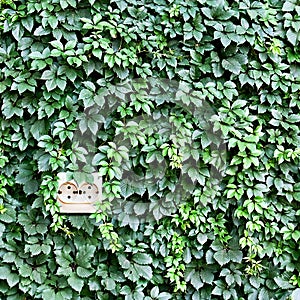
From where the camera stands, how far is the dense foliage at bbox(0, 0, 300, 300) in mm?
2137

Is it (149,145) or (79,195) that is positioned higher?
(149,145)

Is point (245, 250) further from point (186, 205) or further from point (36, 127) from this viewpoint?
point (36, 127)

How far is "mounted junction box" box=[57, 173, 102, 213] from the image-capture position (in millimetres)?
2154

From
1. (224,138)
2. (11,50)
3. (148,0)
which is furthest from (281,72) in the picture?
(11,50)

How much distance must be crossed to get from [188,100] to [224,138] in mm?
246

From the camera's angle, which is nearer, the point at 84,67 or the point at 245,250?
the point at 84,67

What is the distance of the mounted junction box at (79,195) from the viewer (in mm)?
2154

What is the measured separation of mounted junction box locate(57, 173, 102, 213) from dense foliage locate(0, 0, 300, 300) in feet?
0.13

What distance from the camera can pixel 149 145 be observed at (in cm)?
218

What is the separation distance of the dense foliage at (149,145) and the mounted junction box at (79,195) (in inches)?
1.6

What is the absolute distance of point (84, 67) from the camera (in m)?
2.13

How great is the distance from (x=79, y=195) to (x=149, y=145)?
1.30ft

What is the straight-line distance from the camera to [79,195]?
7.13 feet

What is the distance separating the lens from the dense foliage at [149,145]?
2137mm
